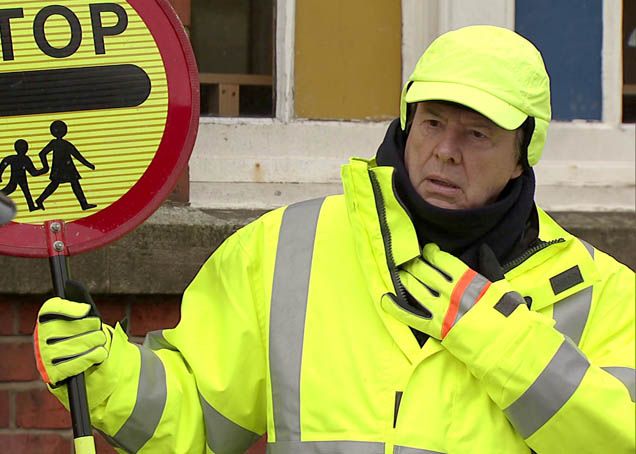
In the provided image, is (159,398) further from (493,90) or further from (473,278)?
(493,90)

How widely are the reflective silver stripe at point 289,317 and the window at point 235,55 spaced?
133 centimetres

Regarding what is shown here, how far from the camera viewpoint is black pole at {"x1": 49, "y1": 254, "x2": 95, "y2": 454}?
7.42ft

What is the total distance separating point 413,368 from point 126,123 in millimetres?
664

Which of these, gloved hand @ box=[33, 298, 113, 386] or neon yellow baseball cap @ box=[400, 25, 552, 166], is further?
neon yellow baseball cap @ box=[400, 25, 552, 166]

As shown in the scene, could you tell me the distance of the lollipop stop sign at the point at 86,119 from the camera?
236 cm

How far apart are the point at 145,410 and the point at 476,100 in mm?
784

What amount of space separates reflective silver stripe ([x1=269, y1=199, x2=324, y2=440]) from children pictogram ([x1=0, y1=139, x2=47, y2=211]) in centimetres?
46

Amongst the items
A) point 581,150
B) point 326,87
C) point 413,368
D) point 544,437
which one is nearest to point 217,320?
point 413,368

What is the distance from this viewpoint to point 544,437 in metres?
2.28

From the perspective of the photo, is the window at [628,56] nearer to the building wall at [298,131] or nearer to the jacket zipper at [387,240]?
the building wall at [298,131]

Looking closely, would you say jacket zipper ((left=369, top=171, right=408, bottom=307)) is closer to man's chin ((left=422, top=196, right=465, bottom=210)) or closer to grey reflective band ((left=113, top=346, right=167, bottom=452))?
man's chin ((left=422, top=196, right=465, bottom=210))

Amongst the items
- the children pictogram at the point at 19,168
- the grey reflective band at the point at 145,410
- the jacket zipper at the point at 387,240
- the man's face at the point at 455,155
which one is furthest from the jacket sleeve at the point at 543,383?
the children pictogram at the point at 19,168

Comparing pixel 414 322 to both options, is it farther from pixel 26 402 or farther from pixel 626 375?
pixel 26 402

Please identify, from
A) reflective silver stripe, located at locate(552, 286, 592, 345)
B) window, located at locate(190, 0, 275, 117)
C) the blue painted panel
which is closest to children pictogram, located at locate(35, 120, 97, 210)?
reflective silver stripe, located at locate(552, 286, 592, 345)
